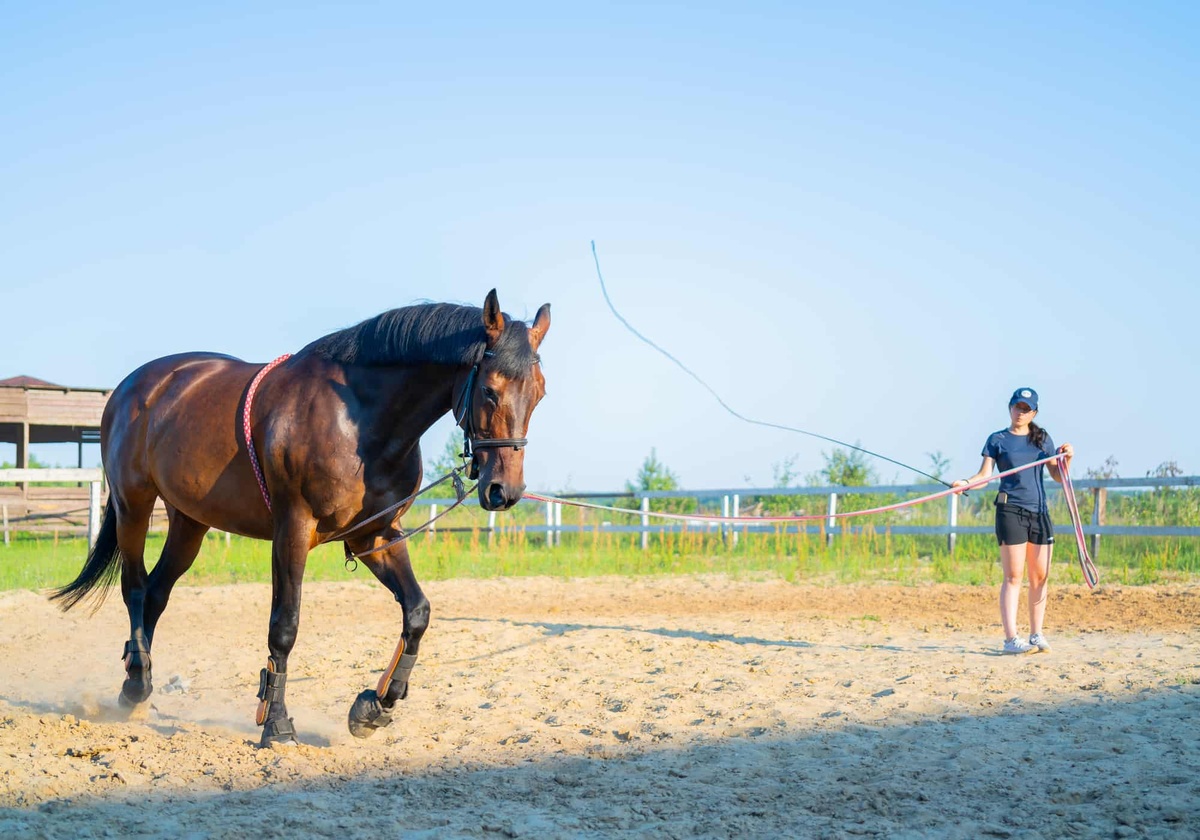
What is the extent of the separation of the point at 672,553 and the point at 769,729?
378 inches

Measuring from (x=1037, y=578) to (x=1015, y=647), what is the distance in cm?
49

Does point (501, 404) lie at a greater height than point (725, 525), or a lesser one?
greater

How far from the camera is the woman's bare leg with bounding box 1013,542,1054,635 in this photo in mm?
6477

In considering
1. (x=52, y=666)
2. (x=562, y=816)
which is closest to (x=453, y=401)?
(x=562, y=816)

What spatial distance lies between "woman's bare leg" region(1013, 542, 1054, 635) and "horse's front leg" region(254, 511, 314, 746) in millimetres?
4770

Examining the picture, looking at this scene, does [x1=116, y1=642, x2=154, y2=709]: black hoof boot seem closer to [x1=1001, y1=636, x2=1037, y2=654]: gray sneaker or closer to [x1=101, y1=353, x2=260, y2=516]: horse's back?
[x1=101, y1=353, x2=260, y2=516]: horse's back

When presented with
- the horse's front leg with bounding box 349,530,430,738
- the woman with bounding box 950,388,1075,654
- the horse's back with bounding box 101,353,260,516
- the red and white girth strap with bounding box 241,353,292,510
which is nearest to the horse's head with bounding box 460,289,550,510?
the horse's front leg with bounding box 349,530,430,738

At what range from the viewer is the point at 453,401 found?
4332 millimetres

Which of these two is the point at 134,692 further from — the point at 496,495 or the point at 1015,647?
the point at 1015,647

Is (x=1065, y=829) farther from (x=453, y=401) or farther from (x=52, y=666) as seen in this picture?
(x=52, y=666)

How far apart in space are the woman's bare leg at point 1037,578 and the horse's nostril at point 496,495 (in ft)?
13.8

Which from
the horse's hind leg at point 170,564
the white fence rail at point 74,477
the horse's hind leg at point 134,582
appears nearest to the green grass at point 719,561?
the white fence rail at point 74,477

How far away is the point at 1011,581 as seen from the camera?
6.53 m

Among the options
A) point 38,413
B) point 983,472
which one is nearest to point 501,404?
point 983,472
